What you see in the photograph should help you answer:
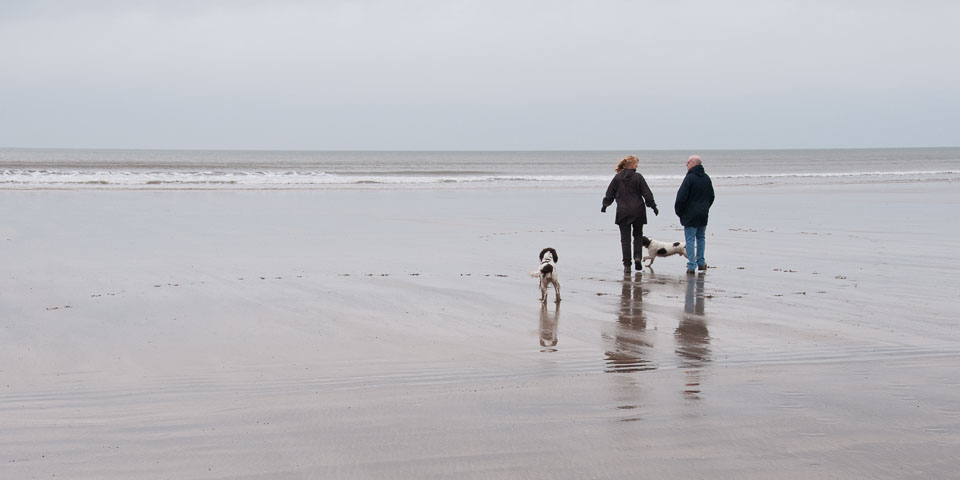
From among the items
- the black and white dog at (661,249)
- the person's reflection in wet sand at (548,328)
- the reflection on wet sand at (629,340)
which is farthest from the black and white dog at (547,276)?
the black and white dog at (661,249)

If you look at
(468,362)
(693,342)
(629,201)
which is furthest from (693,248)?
(468,362)

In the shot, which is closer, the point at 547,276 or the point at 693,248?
the point at 547,276

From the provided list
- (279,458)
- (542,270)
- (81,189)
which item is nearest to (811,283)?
(542,270)

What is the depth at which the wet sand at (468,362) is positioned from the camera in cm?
412

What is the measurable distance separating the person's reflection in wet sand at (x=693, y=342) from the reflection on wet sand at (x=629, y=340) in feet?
0.82

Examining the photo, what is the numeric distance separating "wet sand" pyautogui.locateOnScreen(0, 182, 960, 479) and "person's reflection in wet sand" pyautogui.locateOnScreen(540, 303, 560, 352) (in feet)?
0.12

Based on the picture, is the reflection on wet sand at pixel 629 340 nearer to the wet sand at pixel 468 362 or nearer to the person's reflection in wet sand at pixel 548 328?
the wet sand at pixel 468 362

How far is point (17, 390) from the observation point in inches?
210

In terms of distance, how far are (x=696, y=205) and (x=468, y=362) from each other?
620 centimetres

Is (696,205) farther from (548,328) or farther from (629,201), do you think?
(548,328)

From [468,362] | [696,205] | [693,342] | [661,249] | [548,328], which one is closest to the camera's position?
[468,362]

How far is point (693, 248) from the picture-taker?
11.1 metres

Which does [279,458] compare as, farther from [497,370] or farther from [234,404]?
[497,370]

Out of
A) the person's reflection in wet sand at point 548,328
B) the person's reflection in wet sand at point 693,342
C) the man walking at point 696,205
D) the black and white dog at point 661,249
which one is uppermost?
the man walking at point 696,205
